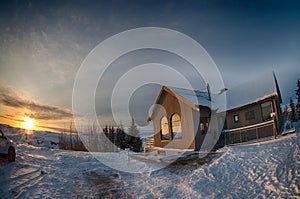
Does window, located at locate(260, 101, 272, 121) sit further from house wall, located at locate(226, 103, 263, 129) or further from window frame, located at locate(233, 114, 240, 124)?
window frame, located at locate(233, 114, 240, 124)

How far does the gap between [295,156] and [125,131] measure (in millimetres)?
38145

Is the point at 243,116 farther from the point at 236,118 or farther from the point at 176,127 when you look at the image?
the point at 176,127

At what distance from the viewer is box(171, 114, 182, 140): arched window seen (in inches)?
600

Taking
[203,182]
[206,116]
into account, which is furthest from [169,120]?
[203,182]

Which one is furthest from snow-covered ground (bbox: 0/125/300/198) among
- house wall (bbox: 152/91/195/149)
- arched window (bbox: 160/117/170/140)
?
arched window (bbox: 160/117/170/140)

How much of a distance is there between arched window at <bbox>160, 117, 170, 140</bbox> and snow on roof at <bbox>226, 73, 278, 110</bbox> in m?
6.16

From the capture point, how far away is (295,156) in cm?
545

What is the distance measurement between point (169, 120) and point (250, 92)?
8529mm

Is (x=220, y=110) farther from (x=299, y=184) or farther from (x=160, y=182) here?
(x=299, y=184)

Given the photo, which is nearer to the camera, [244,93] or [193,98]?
[193,98]

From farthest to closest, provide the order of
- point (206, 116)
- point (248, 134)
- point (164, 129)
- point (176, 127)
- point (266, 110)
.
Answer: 1. point (164, 129)
2. point (176, 127)
3. point (248, 134)
4. point (266, 110)
5. point (206, 116)

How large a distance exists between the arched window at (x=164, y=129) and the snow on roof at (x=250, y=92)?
20.2ft

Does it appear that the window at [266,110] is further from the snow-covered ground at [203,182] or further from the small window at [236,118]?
the snow-covered ground at [203,182]

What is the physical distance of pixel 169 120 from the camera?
16.3m
